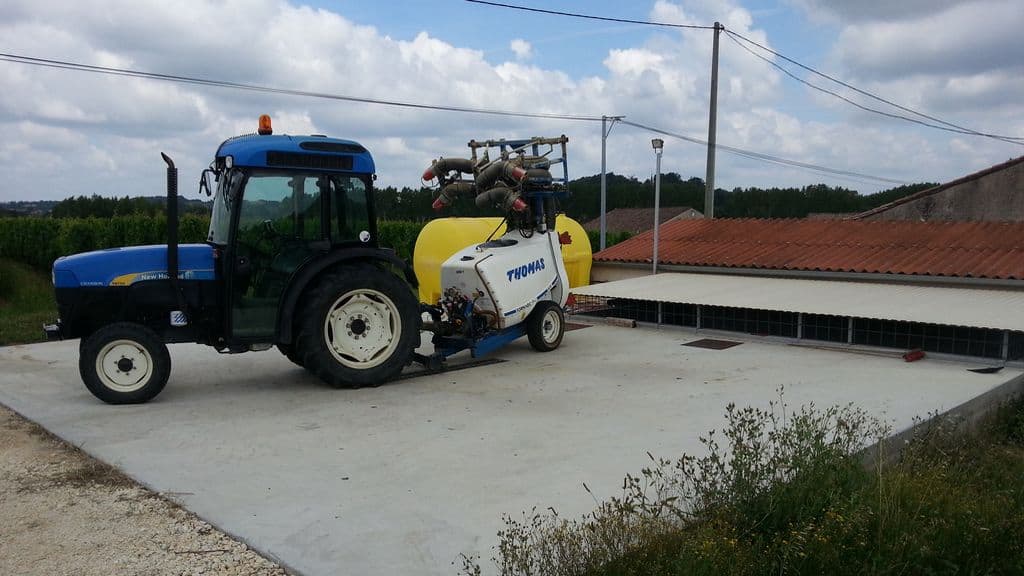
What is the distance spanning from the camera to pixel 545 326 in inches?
400

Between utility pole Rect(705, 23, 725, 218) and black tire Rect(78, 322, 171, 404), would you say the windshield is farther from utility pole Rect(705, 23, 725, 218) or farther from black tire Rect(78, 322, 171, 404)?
Result: utility pole Rect(705, 23, 725, 218)

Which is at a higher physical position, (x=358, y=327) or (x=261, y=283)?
(x=261, y=283)

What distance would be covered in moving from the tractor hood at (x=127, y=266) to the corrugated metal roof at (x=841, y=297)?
620cm

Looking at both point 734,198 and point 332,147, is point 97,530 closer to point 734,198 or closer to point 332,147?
point 332,147

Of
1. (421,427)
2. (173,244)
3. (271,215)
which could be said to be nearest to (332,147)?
(271,215)

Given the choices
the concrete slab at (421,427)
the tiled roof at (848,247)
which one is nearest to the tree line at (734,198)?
the tiled roof at (848,247)

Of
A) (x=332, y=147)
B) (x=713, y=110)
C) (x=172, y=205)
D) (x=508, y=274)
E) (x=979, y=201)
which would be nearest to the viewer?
(x=172, y=205)

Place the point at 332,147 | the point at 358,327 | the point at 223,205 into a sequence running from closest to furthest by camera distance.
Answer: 1. the point at 223,205
2. the point at 332,147
3. the point at 358,327

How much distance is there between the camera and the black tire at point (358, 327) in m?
7.55

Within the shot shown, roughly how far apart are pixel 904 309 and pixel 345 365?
22.3ft

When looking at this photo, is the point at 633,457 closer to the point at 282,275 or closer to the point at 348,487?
the point at 348,487

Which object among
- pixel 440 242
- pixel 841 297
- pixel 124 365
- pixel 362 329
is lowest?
pixel 124 365

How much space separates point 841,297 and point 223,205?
799 cm

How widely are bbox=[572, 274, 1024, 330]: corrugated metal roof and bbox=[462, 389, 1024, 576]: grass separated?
4.72m
